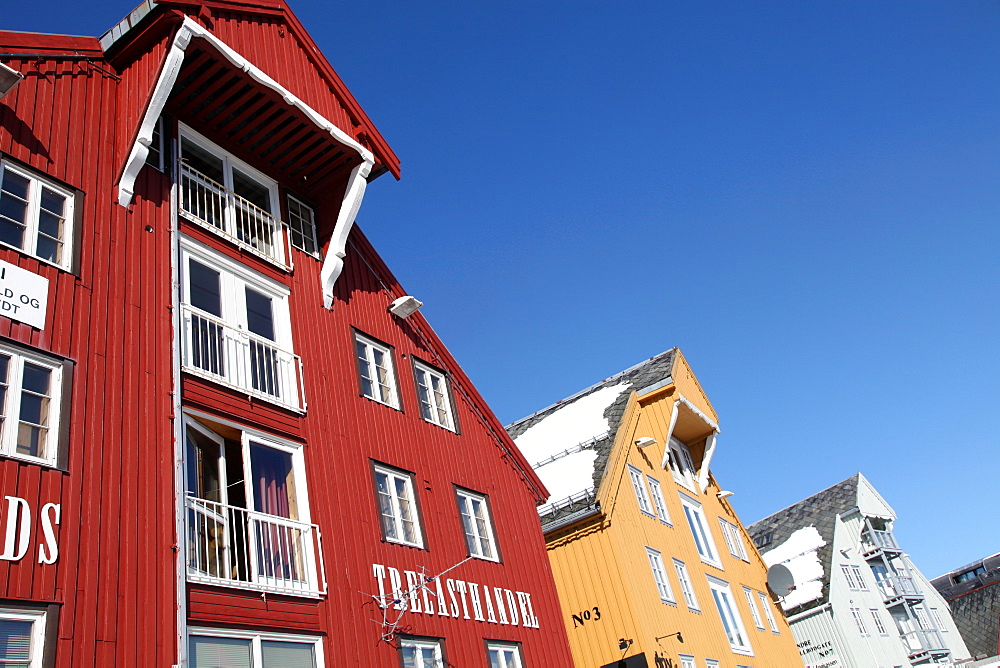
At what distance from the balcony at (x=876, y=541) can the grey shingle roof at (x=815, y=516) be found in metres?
2.29

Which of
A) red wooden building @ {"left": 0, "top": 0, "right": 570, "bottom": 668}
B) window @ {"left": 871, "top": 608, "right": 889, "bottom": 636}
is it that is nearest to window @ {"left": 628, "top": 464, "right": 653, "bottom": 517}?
red wooden building @ {"left": 0, "top": 0, "right": 570, "bottom": 668}

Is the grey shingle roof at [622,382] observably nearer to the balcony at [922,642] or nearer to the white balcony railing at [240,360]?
the white balcony railing at [240,360]

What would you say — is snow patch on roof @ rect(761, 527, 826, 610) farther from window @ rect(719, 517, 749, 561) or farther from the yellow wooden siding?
the yellow wooden siding

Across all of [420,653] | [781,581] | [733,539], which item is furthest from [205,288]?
[733,539]

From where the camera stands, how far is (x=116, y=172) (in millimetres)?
13258

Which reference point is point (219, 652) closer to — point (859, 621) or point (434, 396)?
point (434, 396)

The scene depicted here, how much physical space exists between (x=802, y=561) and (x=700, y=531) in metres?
17.7

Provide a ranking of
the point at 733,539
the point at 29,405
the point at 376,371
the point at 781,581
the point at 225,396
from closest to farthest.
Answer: the point at 29,405
the point at 225,396
the point at 376,371
the point at 781,581
the point at 733,539

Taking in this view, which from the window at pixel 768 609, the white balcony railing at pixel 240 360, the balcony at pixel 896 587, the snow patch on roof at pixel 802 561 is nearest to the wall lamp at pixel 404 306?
the white balcony railing at pixel 240 360

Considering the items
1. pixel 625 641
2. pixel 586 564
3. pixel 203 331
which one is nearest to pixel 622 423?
pixel 586 564

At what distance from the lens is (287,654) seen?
457 inches

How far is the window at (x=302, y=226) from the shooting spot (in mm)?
17172

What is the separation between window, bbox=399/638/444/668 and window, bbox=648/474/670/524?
1382 cm

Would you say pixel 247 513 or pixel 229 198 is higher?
pixel 229 198
